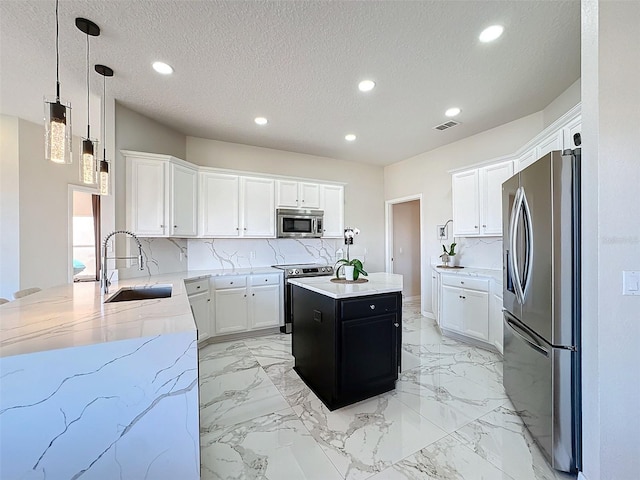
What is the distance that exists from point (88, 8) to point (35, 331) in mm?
2017

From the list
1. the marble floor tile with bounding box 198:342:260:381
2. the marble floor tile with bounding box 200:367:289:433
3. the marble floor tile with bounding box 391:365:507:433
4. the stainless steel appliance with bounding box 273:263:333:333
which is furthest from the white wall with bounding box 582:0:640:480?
the stainless steel appliance with bounding box 273:263:333:333

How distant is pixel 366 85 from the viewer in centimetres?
274

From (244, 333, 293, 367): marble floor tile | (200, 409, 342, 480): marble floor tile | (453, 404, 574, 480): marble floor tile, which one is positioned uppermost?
(453, 404, 574, 480): marble floor tile

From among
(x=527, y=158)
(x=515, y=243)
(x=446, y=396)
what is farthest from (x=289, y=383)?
(x=527, y=158)

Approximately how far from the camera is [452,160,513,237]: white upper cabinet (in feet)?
11.4

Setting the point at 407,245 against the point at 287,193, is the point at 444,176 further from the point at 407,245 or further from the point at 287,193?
the point at 287,193

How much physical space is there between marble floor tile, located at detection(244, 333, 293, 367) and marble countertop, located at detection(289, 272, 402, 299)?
3.52 feet

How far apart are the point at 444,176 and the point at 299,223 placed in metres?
2.51

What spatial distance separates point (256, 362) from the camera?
3.11m

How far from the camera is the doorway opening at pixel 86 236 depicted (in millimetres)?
4672

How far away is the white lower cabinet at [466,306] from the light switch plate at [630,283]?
2.02 metres

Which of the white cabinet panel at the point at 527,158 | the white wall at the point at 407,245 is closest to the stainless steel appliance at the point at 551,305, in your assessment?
the white cabinet panel at the point at 527,158

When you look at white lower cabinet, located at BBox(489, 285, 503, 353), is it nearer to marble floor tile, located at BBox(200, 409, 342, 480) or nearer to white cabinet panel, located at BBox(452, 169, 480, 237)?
white cabinet panel, located at BBox(452, 169, 480, 237)

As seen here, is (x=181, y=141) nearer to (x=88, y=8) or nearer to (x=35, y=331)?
(x=88, y=8)
